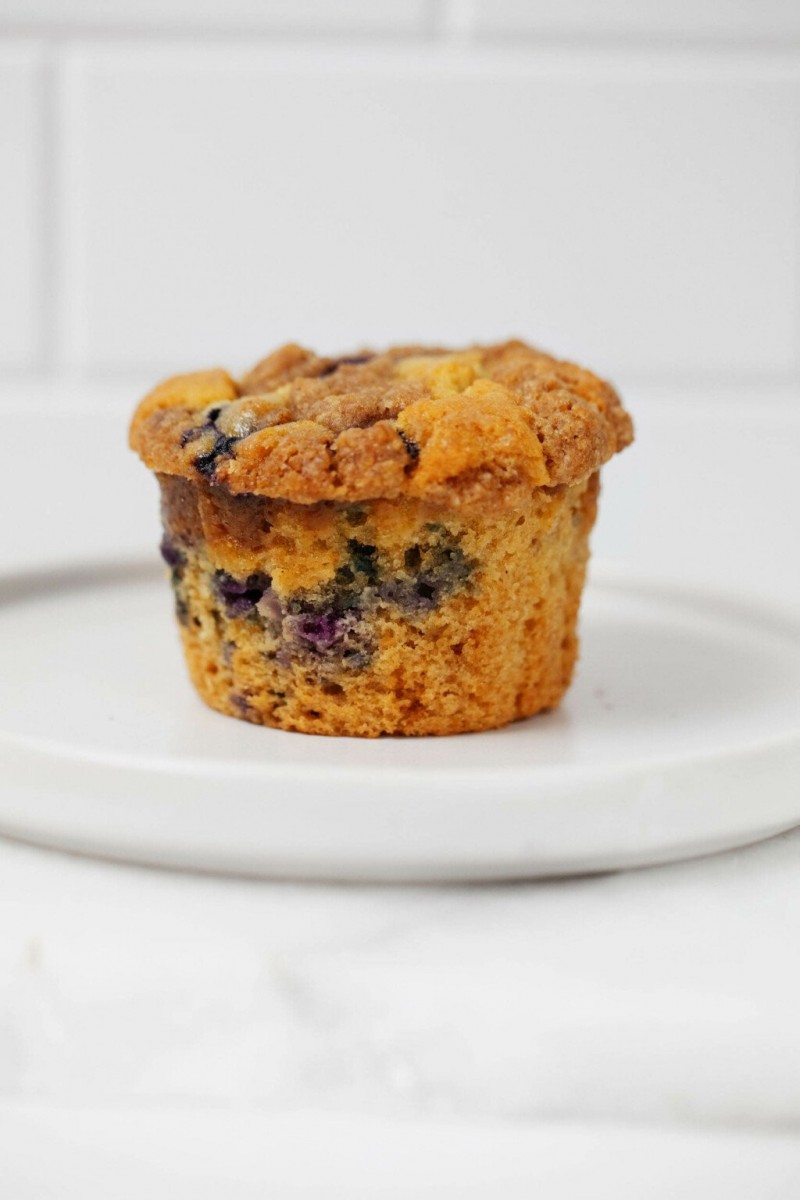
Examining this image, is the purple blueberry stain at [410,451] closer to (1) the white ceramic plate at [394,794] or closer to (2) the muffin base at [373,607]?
(2) the muffin base at [373,607]

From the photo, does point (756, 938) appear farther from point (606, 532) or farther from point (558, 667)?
point (606, 532)

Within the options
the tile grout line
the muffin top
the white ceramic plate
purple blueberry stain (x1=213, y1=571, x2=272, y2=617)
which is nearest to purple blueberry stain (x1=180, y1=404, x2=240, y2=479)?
the muffin top

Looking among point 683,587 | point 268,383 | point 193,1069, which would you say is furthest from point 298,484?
point 683,587

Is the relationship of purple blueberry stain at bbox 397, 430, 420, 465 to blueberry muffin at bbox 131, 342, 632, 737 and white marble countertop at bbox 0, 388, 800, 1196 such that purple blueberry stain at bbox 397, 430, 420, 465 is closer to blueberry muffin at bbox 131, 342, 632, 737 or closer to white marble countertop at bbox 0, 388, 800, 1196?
blueberry muffin at bbox 131, 342, 632, 737

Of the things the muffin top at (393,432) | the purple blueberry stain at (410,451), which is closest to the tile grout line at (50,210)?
the muffin top at (393,432)

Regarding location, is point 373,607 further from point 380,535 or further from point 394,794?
point 394,794

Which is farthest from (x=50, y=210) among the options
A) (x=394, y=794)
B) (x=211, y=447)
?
(x=394, y=794)
